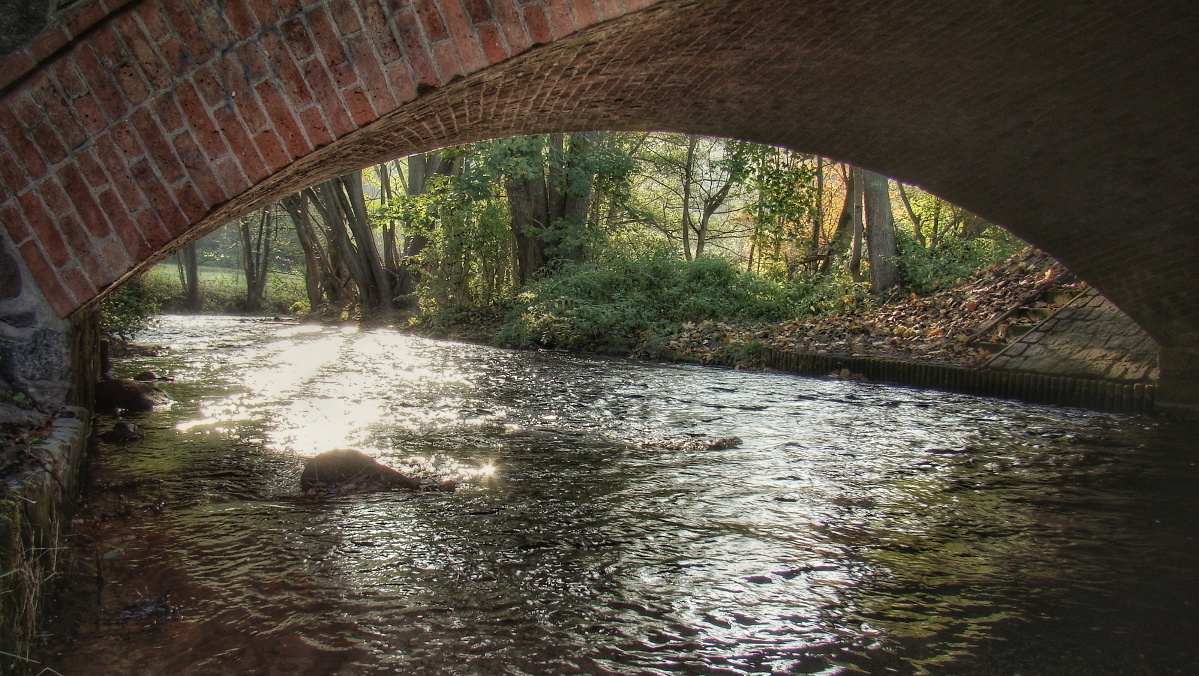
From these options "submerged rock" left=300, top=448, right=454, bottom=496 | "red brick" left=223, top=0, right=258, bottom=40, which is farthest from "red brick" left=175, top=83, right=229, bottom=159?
"submerged rock" left=300, top=448, right=454, bottom=496

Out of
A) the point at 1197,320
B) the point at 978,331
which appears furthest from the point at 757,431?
the point at 978,331

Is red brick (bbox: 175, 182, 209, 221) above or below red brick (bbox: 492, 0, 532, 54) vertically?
below

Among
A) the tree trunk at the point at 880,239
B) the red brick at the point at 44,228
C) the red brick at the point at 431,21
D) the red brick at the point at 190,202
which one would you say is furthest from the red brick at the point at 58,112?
the tree trunk at the point at 880,239

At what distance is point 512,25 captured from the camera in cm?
265

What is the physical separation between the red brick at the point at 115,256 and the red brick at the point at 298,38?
2.90 feet

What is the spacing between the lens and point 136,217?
8.76 feet

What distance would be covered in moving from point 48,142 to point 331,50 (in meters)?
0.99

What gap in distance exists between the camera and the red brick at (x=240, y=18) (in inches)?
101

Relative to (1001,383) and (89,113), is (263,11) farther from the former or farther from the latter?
(1001,383)

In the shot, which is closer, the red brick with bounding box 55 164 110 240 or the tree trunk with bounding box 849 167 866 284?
the red brick with bounding box 55 164 110 240

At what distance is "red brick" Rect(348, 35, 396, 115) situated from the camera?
8.54 ft

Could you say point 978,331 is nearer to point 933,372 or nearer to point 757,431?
point 933,372

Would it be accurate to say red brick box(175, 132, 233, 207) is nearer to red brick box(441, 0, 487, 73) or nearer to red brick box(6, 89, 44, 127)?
red brick box(6, 89, 44, 127)

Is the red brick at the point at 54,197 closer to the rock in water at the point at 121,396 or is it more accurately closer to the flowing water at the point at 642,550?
the flowing water at the point at 642,550
